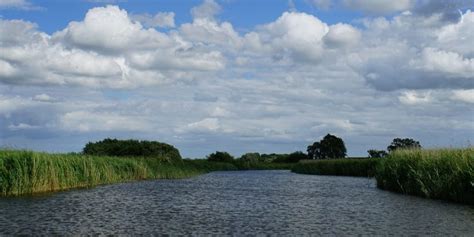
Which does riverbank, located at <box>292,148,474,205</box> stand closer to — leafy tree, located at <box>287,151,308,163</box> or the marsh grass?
the marsh grass

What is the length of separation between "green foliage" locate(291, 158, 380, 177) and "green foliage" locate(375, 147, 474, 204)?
24.4m

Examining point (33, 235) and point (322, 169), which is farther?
point (322, 169)

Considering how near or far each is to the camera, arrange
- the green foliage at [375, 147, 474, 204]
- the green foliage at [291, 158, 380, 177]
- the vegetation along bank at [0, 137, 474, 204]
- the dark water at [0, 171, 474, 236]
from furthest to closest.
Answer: the green foliage at [291, 158, 380, 177] → the vegetation along bank at [0, 137, 474, 204] → the green foliage at [375, 147, 474, 204] → the dark water at [0, 171, 474, 236]

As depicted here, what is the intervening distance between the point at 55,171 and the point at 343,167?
50583 mm

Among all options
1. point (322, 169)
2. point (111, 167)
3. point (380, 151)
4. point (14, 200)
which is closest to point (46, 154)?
point (14, 200)

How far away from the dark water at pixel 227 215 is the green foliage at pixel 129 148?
163ft

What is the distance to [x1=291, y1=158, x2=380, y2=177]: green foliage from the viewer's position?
71875 mm

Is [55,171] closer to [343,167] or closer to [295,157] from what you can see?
[343,167]

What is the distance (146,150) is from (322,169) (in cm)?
2778

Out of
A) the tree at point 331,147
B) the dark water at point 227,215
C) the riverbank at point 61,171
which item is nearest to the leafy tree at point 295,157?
the tree at point 331,147

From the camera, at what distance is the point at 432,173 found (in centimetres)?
3403

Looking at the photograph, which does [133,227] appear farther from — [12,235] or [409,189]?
[409,189]

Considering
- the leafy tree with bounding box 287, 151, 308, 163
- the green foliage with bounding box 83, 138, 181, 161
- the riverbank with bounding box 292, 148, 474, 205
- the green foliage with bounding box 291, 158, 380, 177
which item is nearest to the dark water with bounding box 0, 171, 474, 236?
the riverbank with bounding box 292, 148, 474, 205

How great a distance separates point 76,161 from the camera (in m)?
39.5
